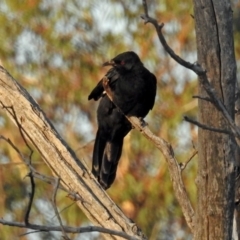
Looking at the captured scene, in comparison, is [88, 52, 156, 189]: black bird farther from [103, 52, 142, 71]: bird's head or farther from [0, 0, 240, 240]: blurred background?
[0, 0, 240, 240]: blurred background

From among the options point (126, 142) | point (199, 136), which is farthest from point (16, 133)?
point (199, 136)

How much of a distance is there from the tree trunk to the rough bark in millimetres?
729

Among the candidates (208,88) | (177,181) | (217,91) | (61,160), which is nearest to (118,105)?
(61,160)

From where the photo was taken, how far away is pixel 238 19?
30.1 ft

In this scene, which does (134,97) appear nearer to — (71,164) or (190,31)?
(71,164)

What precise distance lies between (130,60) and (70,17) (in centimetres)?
385

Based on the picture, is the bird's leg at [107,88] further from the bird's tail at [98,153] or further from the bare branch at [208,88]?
the bare branch at [208,88]

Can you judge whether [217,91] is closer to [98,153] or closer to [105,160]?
[105,160]

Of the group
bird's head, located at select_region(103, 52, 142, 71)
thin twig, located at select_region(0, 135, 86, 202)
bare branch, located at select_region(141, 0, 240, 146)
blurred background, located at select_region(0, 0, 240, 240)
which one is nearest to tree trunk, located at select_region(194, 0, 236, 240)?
bare branch, located at select_region(141, 0, 240, 146)

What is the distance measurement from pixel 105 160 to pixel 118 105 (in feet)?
1.26

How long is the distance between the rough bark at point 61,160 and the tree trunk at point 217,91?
28.7 inches

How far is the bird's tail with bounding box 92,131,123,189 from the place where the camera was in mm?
5914

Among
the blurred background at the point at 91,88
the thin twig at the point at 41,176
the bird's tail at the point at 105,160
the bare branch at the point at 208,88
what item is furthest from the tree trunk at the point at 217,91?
the blurred background at the point at 91,88

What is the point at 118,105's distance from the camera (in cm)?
601
